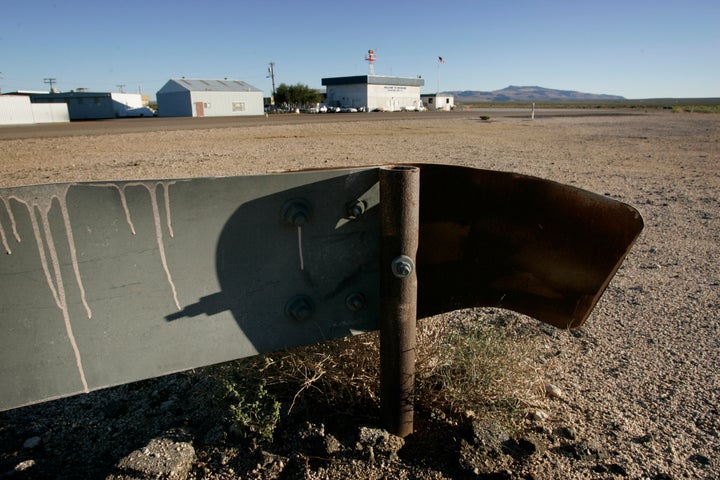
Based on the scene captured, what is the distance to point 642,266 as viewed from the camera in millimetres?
5133

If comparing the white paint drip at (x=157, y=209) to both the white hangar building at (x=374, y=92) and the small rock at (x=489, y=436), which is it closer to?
the small rock at (x=489, y=436)

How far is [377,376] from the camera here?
2.64 metres

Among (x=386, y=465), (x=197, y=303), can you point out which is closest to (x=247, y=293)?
(x=197, y=303)

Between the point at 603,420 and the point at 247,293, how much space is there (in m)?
1.95

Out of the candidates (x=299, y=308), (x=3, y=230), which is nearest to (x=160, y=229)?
(x=3, y=230)

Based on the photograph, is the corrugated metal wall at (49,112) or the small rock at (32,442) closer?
the small rock at (32,442)

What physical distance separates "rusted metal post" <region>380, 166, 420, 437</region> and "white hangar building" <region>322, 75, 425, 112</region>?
8264 centimetres

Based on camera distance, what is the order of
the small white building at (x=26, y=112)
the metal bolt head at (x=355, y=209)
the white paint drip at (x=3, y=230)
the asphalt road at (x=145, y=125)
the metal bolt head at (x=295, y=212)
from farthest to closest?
1. the small white building at (x=26, y=112)
2. the asphalt road at (x=145, y=125)
3. the metal bolt head at (x=355, y=209)
4. the metal bolt head at (x=295, y=212)
5. the white paint drip at (x=3, y=230)

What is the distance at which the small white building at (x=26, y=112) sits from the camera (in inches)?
2092

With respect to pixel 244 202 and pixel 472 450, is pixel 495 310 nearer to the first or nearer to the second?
pixel 472 450

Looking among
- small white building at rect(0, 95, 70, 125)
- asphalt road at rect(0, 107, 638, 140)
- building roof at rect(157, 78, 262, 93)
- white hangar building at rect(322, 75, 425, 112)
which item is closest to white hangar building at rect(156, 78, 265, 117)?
building roof at rect(157, 78, 262, 93)

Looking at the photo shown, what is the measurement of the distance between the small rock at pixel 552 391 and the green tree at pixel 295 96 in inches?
3541

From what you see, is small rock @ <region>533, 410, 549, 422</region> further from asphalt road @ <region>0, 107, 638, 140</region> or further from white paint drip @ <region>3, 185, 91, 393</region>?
asphalt road @ <region>0, 107, 638, 140</region>

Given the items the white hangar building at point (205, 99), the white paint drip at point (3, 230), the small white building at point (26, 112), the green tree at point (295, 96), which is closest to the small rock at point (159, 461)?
the white paint drip at point (3, 230)
